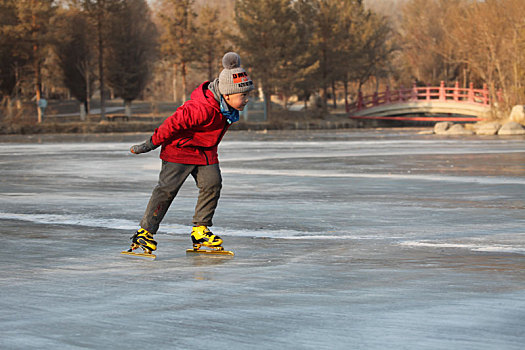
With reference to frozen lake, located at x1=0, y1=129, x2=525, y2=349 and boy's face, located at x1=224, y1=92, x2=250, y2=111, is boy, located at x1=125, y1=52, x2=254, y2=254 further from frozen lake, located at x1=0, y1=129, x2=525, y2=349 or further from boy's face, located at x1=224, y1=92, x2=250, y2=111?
frozen lake, located at x1=0, y1=129, x2=525, y2=349

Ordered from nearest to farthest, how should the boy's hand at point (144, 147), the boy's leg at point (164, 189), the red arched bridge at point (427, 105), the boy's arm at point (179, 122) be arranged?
the boy's arm at point (179, 122)
the boy's hand at point (144, 147)
the boy's leg at point (164, 189)
the red arched bridge at point (427, 105)

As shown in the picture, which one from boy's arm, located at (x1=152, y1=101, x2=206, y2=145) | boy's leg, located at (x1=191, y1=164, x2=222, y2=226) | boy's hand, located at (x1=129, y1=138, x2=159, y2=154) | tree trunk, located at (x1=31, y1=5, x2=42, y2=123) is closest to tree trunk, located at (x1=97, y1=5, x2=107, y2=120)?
tree trunk, located at (x1=31, y1=5, x2=42, y2=123)

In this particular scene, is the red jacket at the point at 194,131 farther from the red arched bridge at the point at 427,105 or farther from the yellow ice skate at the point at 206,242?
the red arched bridge at the point at 427,105

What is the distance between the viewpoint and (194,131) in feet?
21.2

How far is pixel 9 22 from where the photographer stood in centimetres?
6191

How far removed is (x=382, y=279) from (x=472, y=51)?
63040 millimetres

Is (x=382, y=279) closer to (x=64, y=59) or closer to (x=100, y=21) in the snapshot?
(x=100, y=21)

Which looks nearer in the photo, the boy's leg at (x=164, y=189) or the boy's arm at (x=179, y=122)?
the boy's arm at (x=179, y=122)

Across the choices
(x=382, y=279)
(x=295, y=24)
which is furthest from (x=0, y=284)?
(x=295, y=24)

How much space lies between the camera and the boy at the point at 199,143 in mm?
6332

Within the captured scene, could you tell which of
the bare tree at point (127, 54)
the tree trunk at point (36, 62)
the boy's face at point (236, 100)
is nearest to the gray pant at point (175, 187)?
the boy's face at point (236, 100)

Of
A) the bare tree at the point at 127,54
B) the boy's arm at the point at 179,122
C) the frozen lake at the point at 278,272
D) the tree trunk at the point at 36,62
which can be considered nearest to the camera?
the frozen lake at the point at 278,272

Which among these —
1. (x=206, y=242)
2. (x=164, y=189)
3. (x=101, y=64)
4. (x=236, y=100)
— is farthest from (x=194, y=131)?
(x=101, y=64)

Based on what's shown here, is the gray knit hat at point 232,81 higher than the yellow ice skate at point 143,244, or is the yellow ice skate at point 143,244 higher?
the gray knit hat at point 232,81
